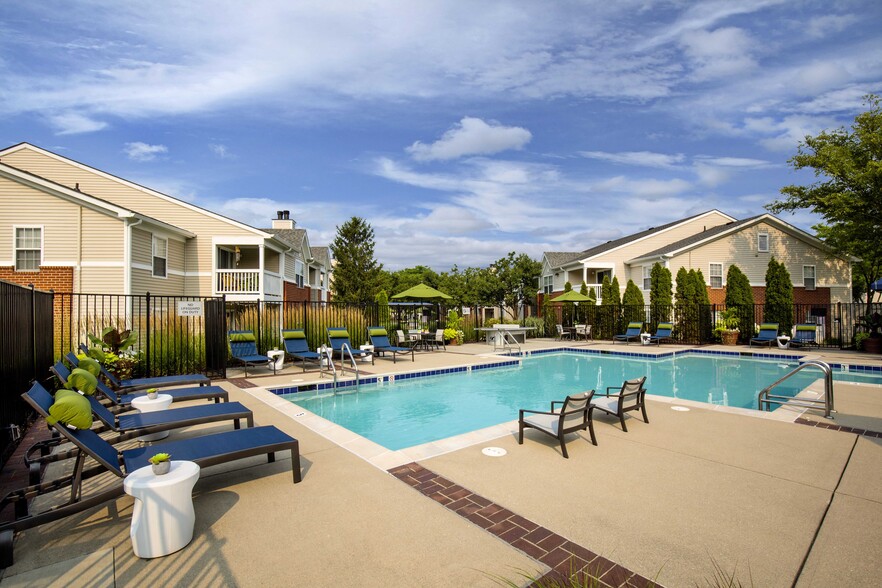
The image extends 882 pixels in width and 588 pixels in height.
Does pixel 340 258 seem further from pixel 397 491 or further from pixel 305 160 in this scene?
pixel 397 491

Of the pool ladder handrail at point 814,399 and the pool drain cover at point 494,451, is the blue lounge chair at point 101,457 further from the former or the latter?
the pool ladder handrail at point 814,399

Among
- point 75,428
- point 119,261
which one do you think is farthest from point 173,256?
point 75,428

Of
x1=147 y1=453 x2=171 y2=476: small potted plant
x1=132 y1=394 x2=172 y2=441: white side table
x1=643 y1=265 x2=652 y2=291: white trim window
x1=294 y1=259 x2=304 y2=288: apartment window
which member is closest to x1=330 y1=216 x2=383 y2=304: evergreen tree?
x1=294 y1=259 x2=304 y2=288: apartment window

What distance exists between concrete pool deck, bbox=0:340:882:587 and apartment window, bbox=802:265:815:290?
85.3 feet

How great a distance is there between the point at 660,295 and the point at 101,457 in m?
22.6

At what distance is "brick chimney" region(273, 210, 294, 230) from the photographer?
31047mm

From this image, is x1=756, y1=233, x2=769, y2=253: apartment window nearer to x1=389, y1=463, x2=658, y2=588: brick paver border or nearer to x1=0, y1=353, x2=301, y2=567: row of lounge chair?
x1=389, y1=463, x2=658, y2=588: brick paver border

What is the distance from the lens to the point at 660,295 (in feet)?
70.3

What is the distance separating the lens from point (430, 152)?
23.4 m

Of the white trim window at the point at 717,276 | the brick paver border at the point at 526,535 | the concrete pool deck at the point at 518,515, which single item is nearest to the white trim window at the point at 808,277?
the white trim window at the point at 717,276

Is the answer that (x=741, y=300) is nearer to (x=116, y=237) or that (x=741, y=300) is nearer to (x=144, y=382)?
(x=144, y=382)

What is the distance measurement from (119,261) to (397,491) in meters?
16.1

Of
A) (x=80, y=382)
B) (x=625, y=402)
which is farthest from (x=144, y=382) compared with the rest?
(x=625, y=402)

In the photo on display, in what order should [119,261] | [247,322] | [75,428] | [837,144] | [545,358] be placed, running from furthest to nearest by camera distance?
[837,144] < [545,358] < [119,261] < [247,322] < [75,428]
